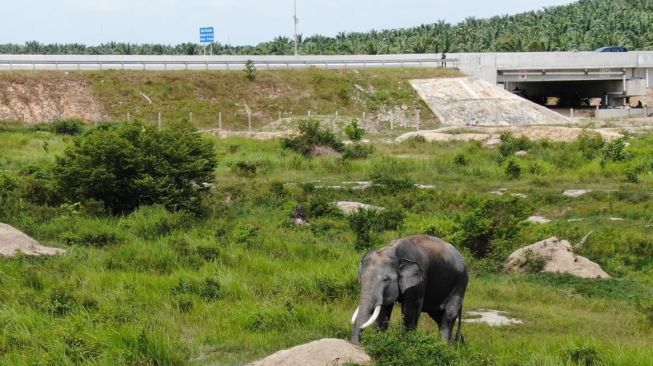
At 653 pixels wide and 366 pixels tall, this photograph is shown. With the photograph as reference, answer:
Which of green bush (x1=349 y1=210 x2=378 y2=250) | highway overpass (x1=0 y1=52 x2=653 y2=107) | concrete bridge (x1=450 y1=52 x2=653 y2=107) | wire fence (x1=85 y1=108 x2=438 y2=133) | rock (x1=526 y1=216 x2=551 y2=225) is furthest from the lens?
concrete bridge (x1=450 y1=52 x2=653 y2=107)

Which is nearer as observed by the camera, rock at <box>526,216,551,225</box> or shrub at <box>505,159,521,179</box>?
rock at <box>526,216,551,225</box>

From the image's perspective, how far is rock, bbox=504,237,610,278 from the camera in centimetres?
1784

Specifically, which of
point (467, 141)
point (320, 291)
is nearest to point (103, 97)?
point (467, 141)

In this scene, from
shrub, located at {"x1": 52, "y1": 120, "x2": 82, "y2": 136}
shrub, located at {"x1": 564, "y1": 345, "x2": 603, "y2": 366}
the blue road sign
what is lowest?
shrub, located at {"x1": 564, "y1": 345, "x2": 603, "y2": 366}

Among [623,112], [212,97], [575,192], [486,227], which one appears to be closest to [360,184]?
[575,192]

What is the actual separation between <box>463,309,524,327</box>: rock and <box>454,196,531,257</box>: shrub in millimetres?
5047

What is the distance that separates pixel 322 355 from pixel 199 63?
58.4m

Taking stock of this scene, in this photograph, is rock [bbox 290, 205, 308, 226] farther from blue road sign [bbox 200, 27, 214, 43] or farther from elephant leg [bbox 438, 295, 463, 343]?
blue road sign [bbox 200, 27, 214, 43]

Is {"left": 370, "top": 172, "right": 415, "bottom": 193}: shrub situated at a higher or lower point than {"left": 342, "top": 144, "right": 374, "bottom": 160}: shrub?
lower

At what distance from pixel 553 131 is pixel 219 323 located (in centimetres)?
3080

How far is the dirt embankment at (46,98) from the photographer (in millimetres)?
56156

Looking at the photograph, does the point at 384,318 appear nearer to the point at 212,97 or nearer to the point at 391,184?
the point at 391,184

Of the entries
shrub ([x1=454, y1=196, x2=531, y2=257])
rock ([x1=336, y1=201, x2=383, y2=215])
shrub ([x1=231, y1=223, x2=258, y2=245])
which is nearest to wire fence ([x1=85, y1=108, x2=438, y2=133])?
rock ([x1=336, y1=201, x2=383, y2=215])

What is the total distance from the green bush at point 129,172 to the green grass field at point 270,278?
0.74 m
